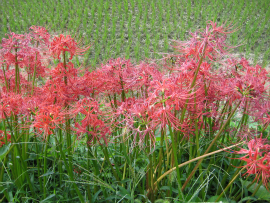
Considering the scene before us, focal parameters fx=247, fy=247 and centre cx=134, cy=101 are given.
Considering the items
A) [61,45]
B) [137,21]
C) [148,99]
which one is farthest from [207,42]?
[137,21]

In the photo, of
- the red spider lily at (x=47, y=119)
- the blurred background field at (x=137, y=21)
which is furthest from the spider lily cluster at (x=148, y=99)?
the blurred background field at (x=137, y=21)

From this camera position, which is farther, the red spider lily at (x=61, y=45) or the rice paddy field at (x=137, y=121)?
the red spider lily at (x=61, y=45)

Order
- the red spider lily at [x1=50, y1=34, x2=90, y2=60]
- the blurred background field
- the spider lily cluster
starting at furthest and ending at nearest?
1. the blurred background field
2. the red spider lily at [x1=50, y1=34, x2=90, y2=60]
3. the spider lily cluster

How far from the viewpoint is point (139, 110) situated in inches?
47.6

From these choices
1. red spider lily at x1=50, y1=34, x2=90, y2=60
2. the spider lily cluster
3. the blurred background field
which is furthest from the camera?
the blurred background field

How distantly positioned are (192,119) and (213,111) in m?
0.17

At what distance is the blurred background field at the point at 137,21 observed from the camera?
24.4ft

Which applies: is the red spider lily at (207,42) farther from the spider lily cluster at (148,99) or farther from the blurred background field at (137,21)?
the blurred background field at (137,21)

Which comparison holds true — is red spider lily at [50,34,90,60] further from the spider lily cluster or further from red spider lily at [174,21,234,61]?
red spider lily at [174,21,234,61]

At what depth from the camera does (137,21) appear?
8.52 m

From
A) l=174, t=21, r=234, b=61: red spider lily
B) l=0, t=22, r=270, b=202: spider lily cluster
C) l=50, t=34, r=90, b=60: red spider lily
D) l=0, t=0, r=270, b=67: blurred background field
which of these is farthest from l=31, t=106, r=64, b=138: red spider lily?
l=0, t=0, r=270, b=67: blurred background field

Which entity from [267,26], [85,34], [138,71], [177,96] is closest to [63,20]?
[85,34]

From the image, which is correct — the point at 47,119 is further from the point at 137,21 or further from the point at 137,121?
the point at 137,21

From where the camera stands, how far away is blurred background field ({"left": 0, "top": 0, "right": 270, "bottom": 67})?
7434mm
